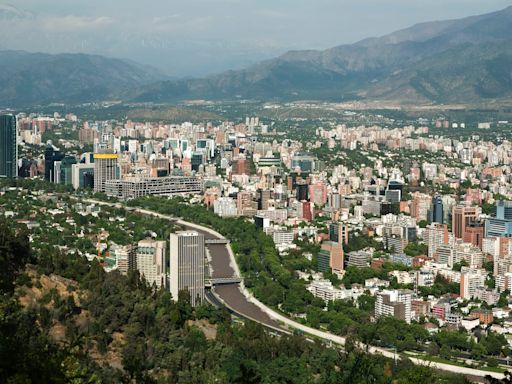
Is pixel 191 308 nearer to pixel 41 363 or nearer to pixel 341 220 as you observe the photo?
pixel 41 363

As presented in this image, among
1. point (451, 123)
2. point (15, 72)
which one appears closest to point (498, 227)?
A: point (451, 123)

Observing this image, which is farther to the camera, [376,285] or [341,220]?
[341,220]

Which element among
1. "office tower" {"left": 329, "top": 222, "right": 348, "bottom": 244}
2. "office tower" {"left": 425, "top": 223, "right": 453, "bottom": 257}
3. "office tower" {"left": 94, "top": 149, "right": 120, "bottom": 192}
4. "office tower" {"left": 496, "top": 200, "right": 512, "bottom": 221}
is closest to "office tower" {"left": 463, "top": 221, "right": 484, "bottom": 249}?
"office tower" {"left": 425, "top": 223, "right": 453, "bottom": 257}

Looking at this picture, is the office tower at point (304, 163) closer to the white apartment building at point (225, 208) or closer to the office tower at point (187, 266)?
the white apartment building at point (225, 208)

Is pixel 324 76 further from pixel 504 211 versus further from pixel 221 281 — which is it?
pixel 221 281

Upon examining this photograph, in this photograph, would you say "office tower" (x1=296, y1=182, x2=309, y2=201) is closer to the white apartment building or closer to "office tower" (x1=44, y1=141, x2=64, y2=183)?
the white apartment building

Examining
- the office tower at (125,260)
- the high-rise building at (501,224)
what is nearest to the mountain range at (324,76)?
the high-rise building at (501,224)
